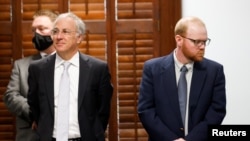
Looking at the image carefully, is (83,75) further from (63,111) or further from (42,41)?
(42,41)

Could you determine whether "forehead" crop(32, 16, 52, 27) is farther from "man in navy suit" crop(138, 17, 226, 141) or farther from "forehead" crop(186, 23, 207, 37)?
"forehead" crop(186, 23, 207, 37)

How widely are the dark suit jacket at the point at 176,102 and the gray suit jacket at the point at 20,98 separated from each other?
0.90 metres

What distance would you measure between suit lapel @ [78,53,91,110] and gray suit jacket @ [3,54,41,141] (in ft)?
1.88

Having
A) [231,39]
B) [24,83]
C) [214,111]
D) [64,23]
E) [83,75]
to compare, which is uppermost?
[64,23]

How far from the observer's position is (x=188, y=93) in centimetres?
287

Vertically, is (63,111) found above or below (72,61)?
below

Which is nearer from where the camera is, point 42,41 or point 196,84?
point 196,84

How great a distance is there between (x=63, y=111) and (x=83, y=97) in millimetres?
146

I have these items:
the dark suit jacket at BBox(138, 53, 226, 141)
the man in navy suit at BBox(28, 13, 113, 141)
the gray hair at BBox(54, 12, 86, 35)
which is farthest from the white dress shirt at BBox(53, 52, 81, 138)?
the dark suit jacket at BBox(138, 53, 226, 141)

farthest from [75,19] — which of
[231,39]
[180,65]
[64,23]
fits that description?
[231,39]

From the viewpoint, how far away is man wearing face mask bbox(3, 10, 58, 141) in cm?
328

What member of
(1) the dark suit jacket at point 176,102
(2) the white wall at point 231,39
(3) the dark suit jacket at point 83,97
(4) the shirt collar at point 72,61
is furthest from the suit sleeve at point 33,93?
(2) the white wall at point 231,39

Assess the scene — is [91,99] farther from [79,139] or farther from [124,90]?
[124,90]

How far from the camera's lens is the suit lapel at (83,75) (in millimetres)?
2854
